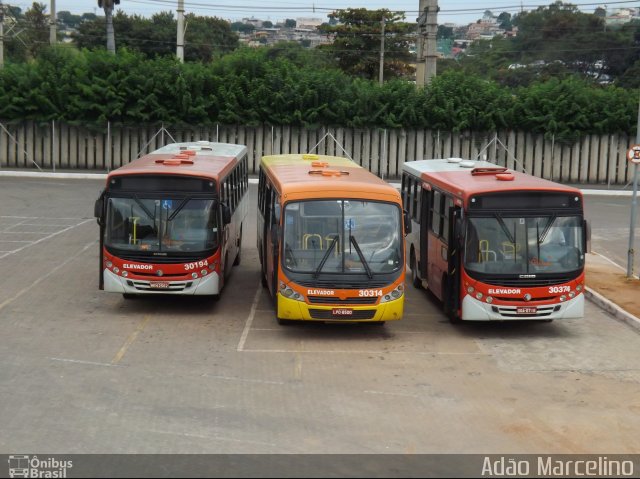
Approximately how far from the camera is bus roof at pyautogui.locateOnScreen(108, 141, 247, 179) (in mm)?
18594

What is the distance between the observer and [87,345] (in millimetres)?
16406

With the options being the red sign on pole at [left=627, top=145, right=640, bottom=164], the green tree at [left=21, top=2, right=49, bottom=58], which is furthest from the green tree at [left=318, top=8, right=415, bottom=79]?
the red sign on pole at [left=627, top=145, right=640, bottom=164]

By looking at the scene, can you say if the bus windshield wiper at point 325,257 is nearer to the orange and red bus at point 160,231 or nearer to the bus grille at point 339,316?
the bus grille at point 339,316

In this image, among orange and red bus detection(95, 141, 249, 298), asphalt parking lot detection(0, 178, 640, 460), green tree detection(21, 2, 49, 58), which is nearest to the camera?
asphalt parking lot detection(0, 178, 640, 460)

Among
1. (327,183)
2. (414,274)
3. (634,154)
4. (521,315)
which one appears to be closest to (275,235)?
(327,183)

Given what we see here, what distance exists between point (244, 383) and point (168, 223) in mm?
4867

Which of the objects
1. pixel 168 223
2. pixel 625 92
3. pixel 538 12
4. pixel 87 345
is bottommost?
pixel 87 345

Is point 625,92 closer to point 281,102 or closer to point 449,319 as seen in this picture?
point 281,102

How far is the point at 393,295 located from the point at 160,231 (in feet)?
14.5

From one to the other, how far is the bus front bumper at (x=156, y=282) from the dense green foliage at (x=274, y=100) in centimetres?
2483

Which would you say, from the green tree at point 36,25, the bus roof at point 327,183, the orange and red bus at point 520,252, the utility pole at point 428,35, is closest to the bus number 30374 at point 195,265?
the bus roof at point 327,183

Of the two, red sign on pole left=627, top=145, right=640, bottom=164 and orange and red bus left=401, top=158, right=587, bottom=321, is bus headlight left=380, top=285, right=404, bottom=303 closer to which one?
orange and red bus left=401, top=158, right=587, bottom=321

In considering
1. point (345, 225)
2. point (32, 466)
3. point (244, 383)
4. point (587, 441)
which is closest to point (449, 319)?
point (345, 225)

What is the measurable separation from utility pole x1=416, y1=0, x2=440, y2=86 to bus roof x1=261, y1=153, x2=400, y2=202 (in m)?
17.7
